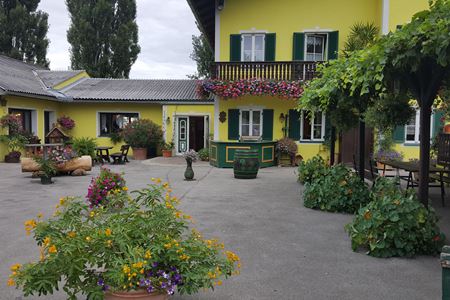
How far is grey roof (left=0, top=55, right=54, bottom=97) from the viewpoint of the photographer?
16406 millimetres

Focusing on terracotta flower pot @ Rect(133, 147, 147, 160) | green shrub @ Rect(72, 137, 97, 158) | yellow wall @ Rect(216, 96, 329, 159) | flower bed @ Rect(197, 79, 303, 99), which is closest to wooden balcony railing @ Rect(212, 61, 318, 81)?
flower bed @ Rect(197, 79, 303, 99)

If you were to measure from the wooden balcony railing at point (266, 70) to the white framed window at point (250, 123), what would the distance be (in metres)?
1.62

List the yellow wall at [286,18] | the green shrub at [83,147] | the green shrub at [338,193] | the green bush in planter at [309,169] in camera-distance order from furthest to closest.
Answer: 1. the yellow wall at [286,18]
2. the green shrub at [83,147]
3. the green bush in planter at [309,169]
4. the green shrub at [338,193]

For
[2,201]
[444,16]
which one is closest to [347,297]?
[444,16]

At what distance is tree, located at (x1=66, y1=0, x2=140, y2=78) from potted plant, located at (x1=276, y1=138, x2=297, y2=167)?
69.7ft

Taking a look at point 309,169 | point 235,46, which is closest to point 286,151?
point 235,46

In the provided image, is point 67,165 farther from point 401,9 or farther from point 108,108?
point 401,9

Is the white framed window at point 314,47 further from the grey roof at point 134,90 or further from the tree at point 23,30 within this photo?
the tree at point 23,30

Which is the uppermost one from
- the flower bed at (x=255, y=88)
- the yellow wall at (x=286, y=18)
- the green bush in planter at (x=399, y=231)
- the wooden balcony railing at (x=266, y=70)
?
the yellow wall at (x=286, y=18)

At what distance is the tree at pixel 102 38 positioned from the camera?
103ft

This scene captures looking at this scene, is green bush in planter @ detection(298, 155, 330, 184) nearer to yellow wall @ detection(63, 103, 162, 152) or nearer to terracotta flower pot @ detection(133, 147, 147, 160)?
terracotta flower pot @ detection(133, 147, 147, 160)

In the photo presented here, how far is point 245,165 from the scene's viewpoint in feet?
38.4

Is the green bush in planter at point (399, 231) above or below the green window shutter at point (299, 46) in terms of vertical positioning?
below

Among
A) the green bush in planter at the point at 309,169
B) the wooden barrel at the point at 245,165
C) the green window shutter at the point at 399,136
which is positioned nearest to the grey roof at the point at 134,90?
the wooden barrel at the point at 245,165
